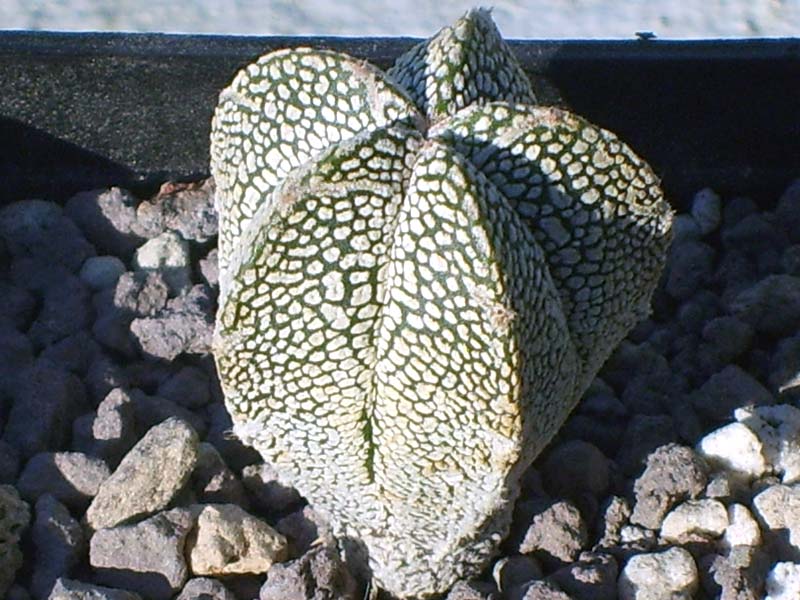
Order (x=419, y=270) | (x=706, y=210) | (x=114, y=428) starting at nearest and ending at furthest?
(x=419, y=270) < (x=114, y=428) < (x=706, y=210)

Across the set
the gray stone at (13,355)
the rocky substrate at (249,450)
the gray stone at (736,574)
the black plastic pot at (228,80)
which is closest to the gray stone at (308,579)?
the rocky substrate at (249,450)

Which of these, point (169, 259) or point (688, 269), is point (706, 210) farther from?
point (169, 259)

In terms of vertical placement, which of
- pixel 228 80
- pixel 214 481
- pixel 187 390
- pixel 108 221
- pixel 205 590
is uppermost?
pixel 228 80

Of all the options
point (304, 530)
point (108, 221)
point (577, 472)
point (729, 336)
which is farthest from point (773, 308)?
point (108, 221)

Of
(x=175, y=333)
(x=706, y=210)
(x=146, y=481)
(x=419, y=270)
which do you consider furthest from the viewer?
(x=706, y=210)

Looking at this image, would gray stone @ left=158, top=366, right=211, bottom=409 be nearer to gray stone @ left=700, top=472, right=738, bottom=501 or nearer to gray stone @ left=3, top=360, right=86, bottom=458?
gray stone @ left=3, top=360, right=86, bottom=458

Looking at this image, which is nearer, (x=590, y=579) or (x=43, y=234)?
(x=590, y=579)
